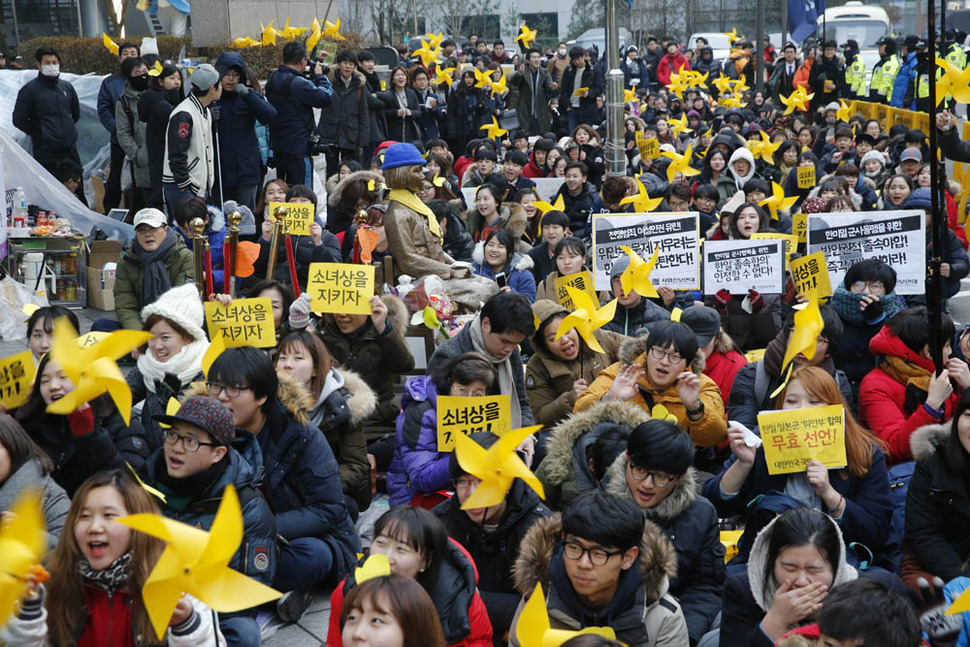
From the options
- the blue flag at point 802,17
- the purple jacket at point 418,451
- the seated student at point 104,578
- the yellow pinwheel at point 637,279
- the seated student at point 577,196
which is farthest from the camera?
the blue flag at point 802,17

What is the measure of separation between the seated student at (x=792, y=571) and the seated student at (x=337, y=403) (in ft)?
6.83

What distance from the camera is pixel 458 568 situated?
4004 millimetres

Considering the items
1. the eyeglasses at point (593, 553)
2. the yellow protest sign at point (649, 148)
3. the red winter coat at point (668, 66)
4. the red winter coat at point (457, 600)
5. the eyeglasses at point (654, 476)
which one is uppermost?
the red winter coat at point (668, 66)

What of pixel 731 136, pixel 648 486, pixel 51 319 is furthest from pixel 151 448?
pixel 731 136

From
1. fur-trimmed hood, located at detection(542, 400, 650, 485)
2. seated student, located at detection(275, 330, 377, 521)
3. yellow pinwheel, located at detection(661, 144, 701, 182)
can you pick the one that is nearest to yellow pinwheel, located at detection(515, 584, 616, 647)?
fur-trimmed hood, located at detection(542, 400, 650, 485)

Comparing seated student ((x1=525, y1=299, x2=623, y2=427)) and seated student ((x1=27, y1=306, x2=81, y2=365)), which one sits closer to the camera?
seated student ((x1=27, y1=306, x2=81, y2=365))

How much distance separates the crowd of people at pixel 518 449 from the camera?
3.62m

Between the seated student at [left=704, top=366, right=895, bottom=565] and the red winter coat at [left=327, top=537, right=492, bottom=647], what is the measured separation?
3.81 ft

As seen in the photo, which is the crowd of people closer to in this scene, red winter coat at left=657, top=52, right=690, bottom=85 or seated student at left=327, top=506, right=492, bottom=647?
seated student at left=327, top=506, right=492, bottom=647

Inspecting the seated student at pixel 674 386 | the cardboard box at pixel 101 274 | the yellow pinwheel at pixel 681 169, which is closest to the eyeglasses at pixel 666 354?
the seated student at pixel 674 386

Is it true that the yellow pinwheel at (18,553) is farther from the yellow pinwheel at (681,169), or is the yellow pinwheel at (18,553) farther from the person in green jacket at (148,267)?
the yellow pinwheel at (681,169)

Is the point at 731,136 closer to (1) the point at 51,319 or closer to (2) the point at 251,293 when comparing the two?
(2) the point at 251,293

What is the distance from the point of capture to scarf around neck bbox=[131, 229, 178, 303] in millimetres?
7445

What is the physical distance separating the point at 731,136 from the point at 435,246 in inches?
228
